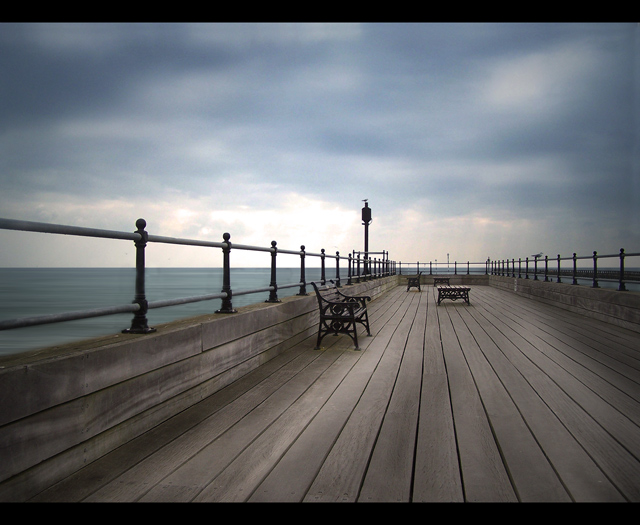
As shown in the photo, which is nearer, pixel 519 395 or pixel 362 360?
pixel 519 395

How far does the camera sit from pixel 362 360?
414 cm

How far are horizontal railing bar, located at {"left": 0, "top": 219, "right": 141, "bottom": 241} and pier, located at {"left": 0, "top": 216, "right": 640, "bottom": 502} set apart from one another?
578 millimetres

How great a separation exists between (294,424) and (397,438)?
0.63m

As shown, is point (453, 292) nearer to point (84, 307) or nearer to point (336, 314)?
point (336, 314)

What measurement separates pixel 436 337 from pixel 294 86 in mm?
15589

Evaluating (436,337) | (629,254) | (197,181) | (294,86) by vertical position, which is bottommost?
(436,337)

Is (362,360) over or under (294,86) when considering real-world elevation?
under

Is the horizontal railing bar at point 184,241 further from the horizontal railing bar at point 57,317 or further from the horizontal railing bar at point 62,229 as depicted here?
the horizontal railing bar at point 57,317

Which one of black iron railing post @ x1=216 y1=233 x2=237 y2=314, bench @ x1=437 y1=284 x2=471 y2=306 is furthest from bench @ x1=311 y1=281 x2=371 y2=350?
bench @ x1=437 y1=284 x2=471 y2=306

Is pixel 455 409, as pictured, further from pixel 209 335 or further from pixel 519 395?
pixel 209 335

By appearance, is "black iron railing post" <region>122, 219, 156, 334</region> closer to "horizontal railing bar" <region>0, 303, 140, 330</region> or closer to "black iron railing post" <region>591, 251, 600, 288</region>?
"horizontal railing bar" <region>0, 303, 140, 330</region>

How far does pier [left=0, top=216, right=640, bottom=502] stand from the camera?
5.37 feet
